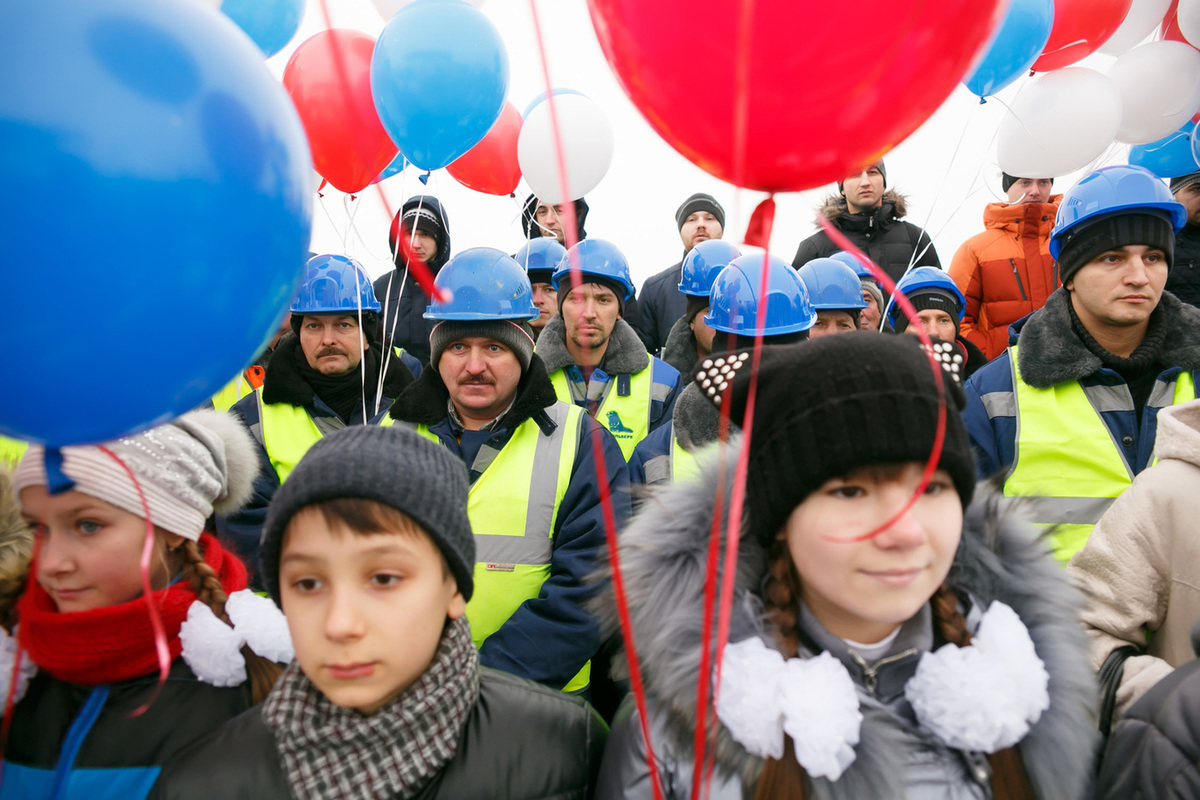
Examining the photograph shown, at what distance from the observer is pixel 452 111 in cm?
283

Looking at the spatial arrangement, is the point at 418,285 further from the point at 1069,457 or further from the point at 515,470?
the point at 1069,457

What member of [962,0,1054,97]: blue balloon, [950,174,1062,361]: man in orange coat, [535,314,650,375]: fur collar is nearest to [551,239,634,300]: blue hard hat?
[535,314,650,375]: fur collar

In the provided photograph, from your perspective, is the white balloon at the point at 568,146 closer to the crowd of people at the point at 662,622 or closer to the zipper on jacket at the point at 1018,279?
the crowd of people at the point at 662,622

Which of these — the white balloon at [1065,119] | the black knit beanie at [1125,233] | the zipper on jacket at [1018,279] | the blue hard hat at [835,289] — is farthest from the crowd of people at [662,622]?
the zipper on jacket at [1018,279]

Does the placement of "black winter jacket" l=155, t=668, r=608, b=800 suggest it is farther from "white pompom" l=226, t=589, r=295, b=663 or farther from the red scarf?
the red scarf

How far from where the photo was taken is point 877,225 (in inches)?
203

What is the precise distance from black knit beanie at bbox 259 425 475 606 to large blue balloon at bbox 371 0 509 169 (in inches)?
60.9

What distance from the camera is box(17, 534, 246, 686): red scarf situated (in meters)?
1.67

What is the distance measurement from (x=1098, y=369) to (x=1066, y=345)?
0.13 metres

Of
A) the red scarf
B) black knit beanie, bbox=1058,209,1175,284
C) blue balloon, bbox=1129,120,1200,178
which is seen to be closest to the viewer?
the red scarf

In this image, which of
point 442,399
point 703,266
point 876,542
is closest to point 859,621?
point 876,542

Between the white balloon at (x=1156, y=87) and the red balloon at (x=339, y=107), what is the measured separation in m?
3.53

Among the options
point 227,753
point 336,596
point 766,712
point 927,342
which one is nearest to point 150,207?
point 336,596

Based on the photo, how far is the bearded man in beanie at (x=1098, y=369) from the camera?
8.79ft
